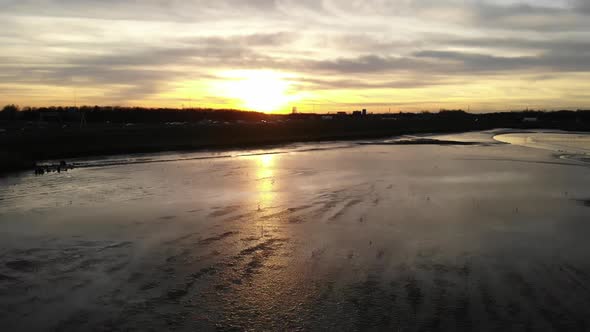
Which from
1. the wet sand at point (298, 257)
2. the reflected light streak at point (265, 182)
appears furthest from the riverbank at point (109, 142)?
the wet sand at point (298, 257)

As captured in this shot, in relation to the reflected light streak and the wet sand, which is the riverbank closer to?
the reflected light streak

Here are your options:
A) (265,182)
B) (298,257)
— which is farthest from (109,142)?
(298,257)

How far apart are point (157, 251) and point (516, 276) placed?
9.58 metres

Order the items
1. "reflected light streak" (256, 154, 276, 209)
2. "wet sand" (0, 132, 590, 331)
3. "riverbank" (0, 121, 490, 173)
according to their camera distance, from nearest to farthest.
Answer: "wet sand" (0, 132, 590, 331), "reflected light streak" (256, 154, 276, 209), "riverbank" (0, 121, 490, 173)

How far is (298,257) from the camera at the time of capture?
1216 centimetres

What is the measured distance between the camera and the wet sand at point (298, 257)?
341 inches

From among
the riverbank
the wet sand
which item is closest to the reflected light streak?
the wet sand

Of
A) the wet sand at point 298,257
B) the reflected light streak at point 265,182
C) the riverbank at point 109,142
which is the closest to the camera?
the wet sand at point 298,257

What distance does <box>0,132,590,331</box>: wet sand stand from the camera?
8.66 meters

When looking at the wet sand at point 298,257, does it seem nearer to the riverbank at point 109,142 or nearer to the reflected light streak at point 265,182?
the reflected light streak at point 265,182

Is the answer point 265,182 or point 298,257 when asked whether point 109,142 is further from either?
point 298,257

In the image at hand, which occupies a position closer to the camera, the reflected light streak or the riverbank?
the reflected light streak

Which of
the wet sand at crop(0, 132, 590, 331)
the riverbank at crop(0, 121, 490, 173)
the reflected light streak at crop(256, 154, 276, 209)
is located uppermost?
the riverbank at crop(0, 121, 490, 173)

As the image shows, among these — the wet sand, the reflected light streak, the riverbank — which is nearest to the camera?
the wet sand
